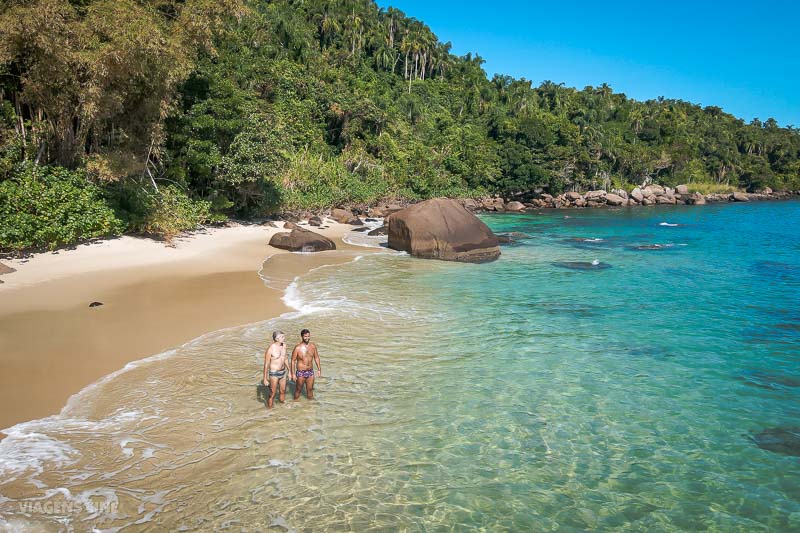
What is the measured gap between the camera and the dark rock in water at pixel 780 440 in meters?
7.14

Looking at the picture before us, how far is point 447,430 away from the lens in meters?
7.42

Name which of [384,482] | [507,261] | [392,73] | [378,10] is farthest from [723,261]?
[378,10]

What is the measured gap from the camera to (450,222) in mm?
22453

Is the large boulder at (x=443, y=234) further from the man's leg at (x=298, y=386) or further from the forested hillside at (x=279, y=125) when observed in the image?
the man's leg at (x=298, y=386)

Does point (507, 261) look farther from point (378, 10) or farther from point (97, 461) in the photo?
point (378, 10)

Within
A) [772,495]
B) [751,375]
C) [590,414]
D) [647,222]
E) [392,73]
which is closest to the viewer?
[772,495]

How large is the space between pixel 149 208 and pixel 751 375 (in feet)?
68.5

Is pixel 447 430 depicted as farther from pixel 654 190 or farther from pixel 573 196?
pixel 654 190

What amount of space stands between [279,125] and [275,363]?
79.9 ft

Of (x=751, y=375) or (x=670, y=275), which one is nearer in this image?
(x=751, y=375)

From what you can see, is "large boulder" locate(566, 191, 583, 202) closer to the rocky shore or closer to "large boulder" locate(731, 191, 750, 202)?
the rocky shore

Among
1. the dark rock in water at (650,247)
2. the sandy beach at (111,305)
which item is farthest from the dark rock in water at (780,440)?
the dark rock in water at (650,247)

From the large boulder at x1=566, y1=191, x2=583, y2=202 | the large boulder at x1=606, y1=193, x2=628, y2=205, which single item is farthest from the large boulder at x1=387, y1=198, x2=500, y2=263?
the large boulder at x1=606, y1=193, x2=628, y2=205

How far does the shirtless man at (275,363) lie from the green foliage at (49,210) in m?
12.4
